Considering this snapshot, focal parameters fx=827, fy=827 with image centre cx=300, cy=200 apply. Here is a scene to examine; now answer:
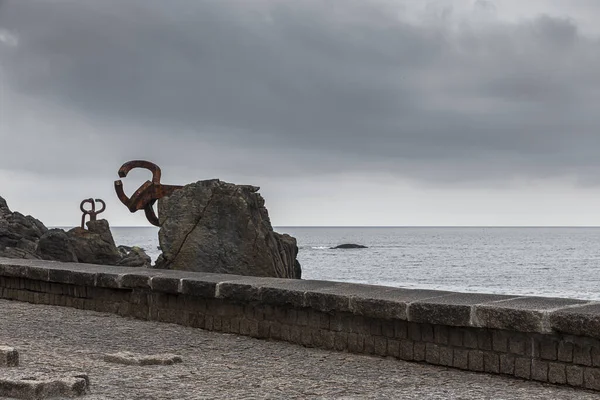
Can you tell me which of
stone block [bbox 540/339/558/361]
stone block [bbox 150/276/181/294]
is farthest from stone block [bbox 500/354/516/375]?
stone block [bbox 150/276/181/294]

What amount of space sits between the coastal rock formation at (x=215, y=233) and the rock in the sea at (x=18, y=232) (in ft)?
48.5

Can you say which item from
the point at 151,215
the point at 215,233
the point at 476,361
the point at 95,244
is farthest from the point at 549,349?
the point at 95,244

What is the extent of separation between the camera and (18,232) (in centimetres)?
3178

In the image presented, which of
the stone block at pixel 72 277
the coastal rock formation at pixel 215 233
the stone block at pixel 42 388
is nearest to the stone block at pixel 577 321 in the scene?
the stone block at pixel 42 388

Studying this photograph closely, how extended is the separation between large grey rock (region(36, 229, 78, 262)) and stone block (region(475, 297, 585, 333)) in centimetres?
2100

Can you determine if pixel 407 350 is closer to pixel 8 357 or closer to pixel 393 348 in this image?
pixel 393 348

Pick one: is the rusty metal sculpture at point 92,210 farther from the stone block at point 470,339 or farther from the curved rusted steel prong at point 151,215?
the stone block at point 470,339

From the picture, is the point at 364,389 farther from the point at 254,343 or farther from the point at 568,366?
the point at 254,343

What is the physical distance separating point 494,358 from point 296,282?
104 inches

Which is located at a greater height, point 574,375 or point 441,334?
point 441,334

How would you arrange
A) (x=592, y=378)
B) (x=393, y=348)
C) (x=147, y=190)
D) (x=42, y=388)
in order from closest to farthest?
(x=42, y=388) < (x=592, y=378) < (x=393, y=348) < (x=147, y=190)

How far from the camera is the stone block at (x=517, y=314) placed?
5.88m

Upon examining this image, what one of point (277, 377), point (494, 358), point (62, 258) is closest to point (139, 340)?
point (277, 377)

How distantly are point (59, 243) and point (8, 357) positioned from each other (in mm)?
20382
